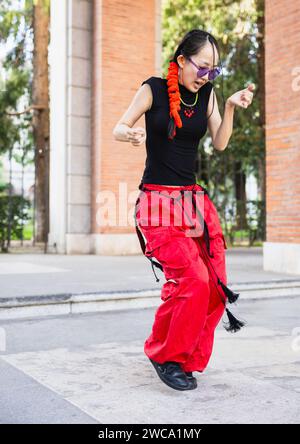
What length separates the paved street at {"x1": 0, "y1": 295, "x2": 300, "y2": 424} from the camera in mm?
3031

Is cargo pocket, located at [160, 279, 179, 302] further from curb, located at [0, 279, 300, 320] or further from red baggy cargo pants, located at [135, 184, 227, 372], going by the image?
curb, located at [0, 279, 300, 320]

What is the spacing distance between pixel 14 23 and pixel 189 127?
18.4 meters

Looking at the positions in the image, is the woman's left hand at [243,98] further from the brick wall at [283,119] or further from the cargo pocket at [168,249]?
the brick wall at [283,119]

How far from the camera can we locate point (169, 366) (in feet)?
11.5

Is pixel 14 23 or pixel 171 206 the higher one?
pixel 14 23

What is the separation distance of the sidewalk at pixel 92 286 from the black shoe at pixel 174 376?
2.93 meters

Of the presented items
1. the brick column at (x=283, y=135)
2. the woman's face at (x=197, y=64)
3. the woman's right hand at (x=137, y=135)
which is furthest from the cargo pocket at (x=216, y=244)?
the brick column at (x=283, y=135)

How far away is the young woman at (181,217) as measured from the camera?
3.45 meters

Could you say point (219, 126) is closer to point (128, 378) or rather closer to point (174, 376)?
point (174, 376)

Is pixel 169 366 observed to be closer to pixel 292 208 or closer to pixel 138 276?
pixel 138 276

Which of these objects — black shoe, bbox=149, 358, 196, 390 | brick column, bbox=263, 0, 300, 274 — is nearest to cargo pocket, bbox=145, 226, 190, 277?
black shoe, bbox=149, 358, 196, 390

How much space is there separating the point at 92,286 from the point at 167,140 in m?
3.90

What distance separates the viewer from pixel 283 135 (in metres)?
9.34
